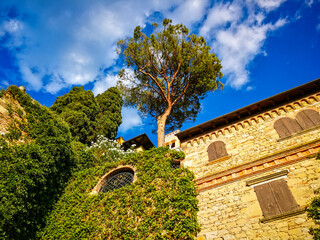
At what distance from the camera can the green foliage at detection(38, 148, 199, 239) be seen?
280 inches

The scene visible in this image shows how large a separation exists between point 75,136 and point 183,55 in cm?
1061

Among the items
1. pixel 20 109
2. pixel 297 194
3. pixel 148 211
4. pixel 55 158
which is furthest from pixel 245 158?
pixel 20 109

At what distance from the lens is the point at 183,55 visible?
53.5 ft

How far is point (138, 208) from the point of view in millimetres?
7984

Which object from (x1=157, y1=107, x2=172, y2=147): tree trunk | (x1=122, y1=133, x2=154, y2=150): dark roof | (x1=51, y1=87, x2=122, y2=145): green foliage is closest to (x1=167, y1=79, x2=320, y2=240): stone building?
(x1=157, y1=107, x2=172, y2=147): tree trunk

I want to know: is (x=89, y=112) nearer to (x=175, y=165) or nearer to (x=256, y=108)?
(x=175, y=165)

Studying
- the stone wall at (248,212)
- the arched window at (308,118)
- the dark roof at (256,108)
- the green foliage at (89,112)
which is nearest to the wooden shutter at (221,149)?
the dark roof at (256,108)

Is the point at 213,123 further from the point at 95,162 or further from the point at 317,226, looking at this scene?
the point at 95,162

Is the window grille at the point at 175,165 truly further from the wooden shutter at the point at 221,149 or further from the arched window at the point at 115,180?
the arched window at the point at 115,180

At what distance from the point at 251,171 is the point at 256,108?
12.3 feet

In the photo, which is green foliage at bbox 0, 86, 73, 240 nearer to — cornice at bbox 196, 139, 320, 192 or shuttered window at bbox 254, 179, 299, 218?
cornice at bbox 196, 139, 320, 192

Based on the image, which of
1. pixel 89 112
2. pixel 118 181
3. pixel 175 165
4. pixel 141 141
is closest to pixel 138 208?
pixel 118 181

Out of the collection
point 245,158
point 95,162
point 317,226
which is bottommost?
point 317,226

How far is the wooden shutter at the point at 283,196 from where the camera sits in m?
6.11
